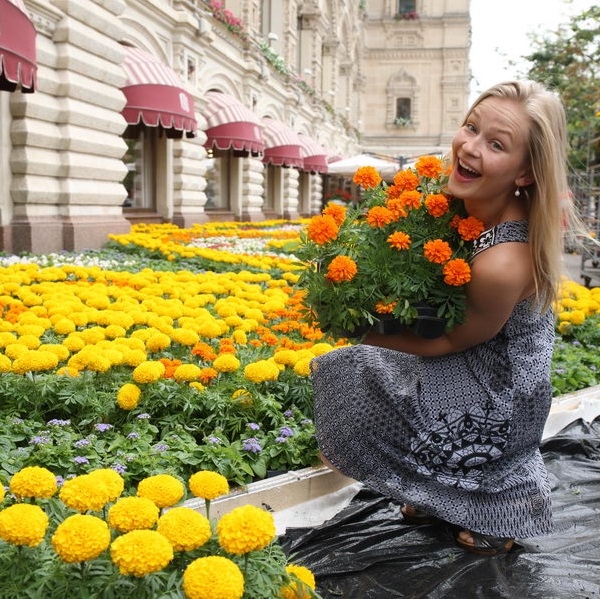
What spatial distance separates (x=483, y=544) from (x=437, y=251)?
3.67 ft

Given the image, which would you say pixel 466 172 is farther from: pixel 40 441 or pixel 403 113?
pixel 403 113

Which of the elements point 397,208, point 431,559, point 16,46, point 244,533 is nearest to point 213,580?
point 244,533

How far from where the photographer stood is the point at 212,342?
4691mm

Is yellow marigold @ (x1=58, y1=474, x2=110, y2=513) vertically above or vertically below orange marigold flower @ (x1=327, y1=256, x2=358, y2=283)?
below

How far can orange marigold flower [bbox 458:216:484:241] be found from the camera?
2.54 m

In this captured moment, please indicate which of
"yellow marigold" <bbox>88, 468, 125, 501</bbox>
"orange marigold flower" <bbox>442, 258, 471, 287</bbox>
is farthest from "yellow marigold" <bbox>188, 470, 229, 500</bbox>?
"orange marigold flower" <bbox>442, 258, 471, 287</bbox>

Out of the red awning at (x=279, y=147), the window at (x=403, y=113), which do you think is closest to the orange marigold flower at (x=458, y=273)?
the red awning at (x=279, y=147)

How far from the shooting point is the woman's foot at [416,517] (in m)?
2.99

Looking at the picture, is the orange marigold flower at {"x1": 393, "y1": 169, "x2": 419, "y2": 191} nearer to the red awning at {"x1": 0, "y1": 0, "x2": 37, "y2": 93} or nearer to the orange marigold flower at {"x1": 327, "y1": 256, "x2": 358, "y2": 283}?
the orange marigold flower at {"x1": 327, "y1": 256, "x2": 358, "y2": 283}

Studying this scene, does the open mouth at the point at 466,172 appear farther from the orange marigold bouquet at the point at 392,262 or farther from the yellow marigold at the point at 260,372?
the yellow marigold at the point at 260,372

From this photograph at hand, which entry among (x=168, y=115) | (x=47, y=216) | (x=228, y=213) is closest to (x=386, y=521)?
(x=47, y=216)

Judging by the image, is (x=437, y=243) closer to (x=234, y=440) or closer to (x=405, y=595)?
(x=405, y=595)

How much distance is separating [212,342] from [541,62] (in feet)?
89.2

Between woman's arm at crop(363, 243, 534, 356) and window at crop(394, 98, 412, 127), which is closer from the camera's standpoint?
woman's arm at crop(363, 243, 534, 356)
